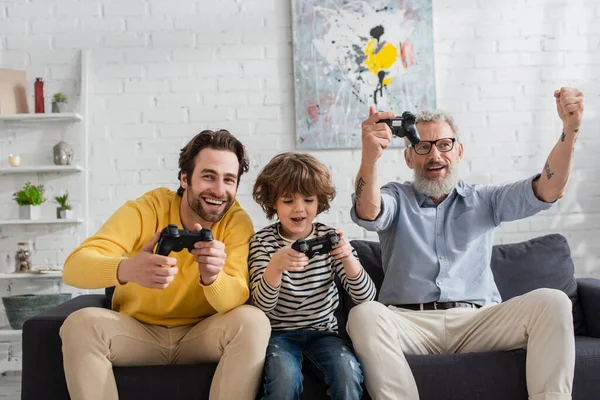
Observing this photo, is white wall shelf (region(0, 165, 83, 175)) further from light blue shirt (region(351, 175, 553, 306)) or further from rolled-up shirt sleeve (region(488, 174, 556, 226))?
rolled-up shirt sleeve (region(488, 174, 556, 226))

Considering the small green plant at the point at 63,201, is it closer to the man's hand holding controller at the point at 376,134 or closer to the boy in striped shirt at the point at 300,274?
the boy in striped shirt at the point at 300,274

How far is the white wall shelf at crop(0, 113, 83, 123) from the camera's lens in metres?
3.49

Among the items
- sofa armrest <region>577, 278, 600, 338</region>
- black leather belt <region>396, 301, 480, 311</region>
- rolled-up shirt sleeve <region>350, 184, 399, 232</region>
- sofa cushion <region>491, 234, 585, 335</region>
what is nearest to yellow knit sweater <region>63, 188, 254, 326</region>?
rolled-up shirt sleeve <region>350, 184, 399, 232</region>

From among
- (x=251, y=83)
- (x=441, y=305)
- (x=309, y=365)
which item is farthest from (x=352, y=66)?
(x=309, y=365)

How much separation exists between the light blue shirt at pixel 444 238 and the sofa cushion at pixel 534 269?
0.70 feet

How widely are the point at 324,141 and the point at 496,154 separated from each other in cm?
93

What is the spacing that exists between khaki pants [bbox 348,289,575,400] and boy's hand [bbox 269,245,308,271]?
256mm

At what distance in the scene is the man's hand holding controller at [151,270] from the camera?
1819 mm

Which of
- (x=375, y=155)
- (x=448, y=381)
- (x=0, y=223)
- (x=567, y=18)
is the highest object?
(x=567, y=18)

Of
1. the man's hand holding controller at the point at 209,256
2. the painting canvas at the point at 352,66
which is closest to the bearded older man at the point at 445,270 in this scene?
the man's hand holding controller at the point at 209,256

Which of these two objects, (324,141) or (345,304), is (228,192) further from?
(324,141)

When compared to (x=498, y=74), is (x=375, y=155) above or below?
below

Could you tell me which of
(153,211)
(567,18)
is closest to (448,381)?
(153,211)

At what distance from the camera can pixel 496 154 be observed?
11.8ft
